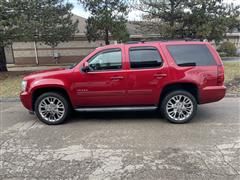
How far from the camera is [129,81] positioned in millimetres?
5477

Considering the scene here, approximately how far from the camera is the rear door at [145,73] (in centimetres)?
544

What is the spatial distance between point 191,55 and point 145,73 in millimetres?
1105

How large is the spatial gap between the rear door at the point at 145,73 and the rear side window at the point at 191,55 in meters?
0.33

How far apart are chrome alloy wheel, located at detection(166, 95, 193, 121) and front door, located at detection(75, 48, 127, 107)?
104 centimetres

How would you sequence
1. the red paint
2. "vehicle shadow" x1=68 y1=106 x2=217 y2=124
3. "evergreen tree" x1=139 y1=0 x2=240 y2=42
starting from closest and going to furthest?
the red paint
"vehicle shadow" x1=68 y1=106 x2=217 y2=124
"evergreen tree" x1=139 y1=0 x2=240 y2=42

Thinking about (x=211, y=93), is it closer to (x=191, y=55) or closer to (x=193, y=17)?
(x=191, y=55)

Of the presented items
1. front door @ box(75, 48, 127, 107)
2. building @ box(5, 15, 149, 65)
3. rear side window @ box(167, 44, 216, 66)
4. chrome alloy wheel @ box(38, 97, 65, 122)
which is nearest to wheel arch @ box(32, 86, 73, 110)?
chrome alloy wheel @ box(38, 97, 65, 122)

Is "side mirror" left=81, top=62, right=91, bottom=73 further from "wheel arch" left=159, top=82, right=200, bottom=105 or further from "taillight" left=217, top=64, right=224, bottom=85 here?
"taillight" left=217, top=64, right=224, bottom=85

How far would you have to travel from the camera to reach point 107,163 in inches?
148

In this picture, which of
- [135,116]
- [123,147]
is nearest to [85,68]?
[135,116]

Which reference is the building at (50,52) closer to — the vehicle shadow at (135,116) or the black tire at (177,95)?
the vehicle shadow at (135,116)

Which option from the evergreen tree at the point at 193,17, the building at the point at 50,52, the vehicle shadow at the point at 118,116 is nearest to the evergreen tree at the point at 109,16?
the evergreen tree at the point at 193,17

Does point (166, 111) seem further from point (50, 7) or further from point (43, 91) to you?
point (50, 7)

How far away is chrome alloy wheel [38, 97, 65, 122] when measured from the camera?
18.7 feet
